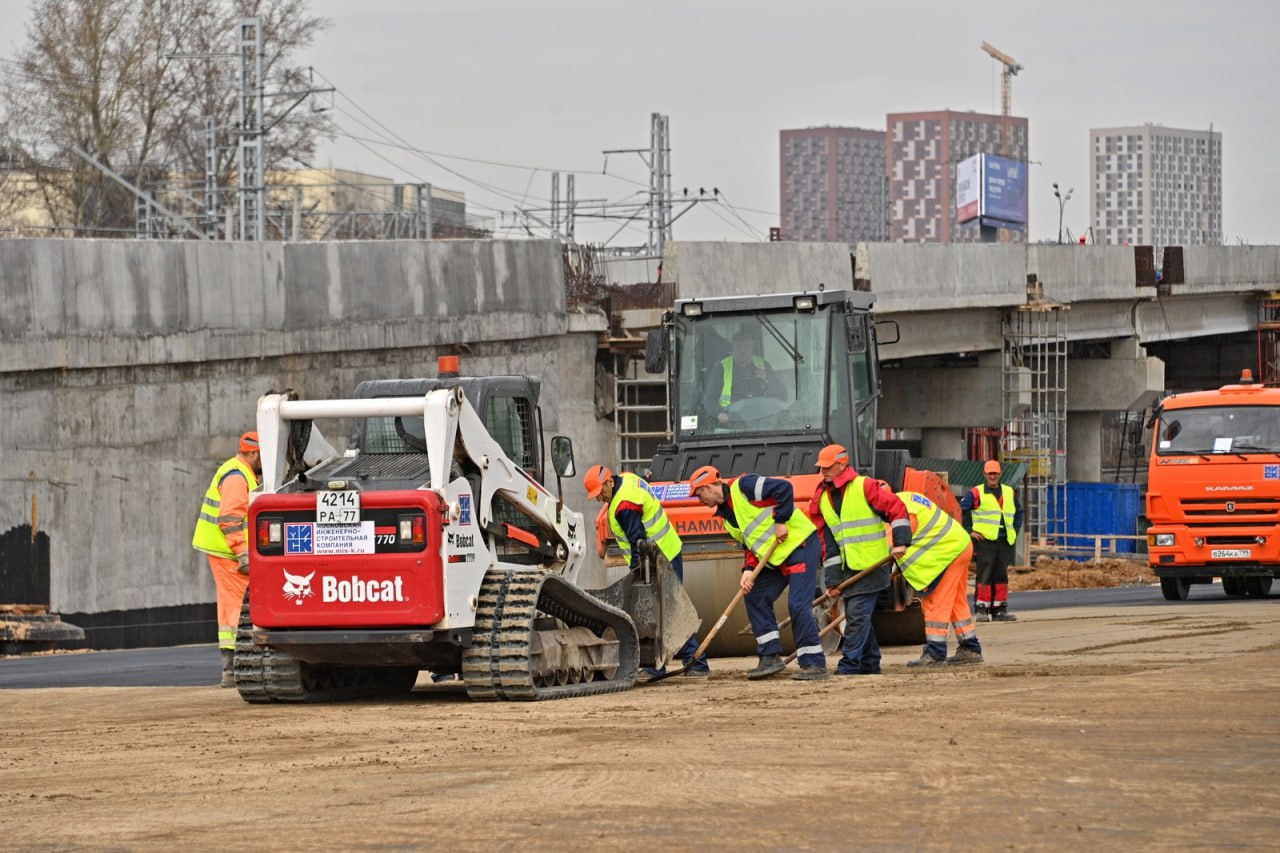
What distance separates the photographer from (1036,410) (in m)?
44.3

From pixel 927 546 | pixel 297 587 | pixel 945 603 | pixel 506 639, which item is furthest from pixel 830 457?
pixel 297 587

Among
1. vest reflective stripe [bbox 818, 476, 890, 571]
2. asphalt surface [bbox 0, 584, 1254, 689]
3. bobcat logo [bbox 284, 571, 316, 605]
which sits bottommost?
asphalt surface [bbox 0, 584, 1254, 689]

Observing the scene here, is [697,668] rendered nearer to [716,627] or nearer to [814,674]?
→ [716,627]

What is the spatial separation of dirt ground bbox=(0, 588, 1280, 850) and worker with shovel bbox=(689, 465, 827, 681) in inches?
16.0

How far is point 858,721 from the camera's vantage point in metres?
10.2

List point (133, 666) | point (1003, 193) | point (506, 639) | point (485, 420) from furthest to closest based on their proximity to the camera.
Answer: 1. point (1003, 193)
2. point (133, 666)
3. point (485, 420)
4. point (506, 639)

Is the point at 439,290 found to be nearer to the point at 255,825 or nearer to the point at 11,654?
the point at 11,654

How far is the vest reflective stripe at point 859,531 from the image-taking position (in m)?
13.6

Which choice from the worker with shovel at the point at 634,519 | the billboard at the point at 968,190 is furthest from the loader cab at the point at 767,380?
the billboard at the point at 968,190

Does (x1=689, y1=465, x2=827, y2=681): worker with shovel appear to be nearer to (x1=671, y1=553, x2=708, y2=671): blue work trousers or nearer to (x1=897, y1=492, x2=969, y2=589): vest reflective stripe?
(x1=671, y1=553, x2=708, y2=671): blue work trousers

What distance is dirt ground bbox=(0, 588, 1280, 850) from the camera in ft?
23.5

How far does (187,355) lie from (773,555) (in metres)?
12.7

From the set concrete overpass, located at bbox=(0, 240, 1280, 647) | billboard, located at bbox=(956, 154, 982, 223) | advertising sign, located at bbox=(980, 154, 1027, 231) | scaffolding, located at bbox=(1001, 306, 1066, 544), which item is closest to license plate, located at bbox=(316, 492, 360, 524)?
concrete overpass, located at bbox=(0, 240, 1280, 647)

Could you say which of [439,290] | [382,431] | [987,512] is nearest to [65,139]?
[439,290]
